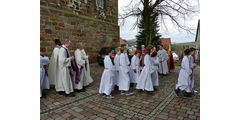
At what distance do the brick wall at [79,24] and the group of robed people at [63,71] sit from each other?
3.62 meters

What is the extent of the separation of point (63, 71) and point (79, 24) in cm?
665

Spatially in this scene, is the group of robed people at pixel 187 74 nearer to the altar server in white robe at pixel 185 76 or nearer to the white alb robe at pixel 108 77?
the altar server in white robe at pixel 185 76

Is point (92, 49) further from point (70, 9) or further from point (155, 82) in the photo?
point (155, 82)

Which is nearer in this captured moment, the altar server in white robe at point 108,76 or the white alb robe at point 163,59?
the altar server in white robe at point 108,76

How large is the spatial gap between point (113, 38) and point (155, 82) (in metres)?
9.64

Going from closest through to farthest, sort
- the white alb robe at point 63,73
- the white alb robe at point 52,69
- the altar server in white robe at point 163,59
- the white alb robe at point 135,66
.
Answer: the white alb robe at point 63,73 < the white alb robe at point 52,69 < the white alb robe at point 135,66 < the altar server in white robe at point 163,59

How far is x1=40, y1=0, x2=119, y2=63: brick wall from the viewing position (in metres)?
8.02

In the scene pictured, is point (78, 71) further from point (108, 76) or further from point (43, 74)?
point (108, 76)

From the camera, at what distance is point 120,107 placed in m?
3.69

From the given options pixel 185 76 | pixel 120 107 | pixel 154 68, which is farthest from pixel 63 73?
pixel 185 76

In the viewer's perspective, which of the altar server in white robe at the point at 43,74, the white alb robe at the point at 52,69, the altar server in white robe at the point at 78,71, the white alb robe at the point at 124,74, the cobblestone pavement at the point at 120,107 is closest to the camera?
the cobblestone pavement at the point at 120,107

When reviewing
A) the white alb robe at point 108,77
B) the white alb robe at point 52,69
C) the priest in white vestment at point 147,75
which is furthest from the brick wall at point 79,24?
the priest in white vestment at point 147,75

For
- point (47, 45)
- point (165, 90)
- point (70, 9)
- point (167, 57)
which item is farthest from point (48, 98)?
point (70, 9)

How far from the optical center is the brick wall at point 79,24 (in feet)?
26.3
